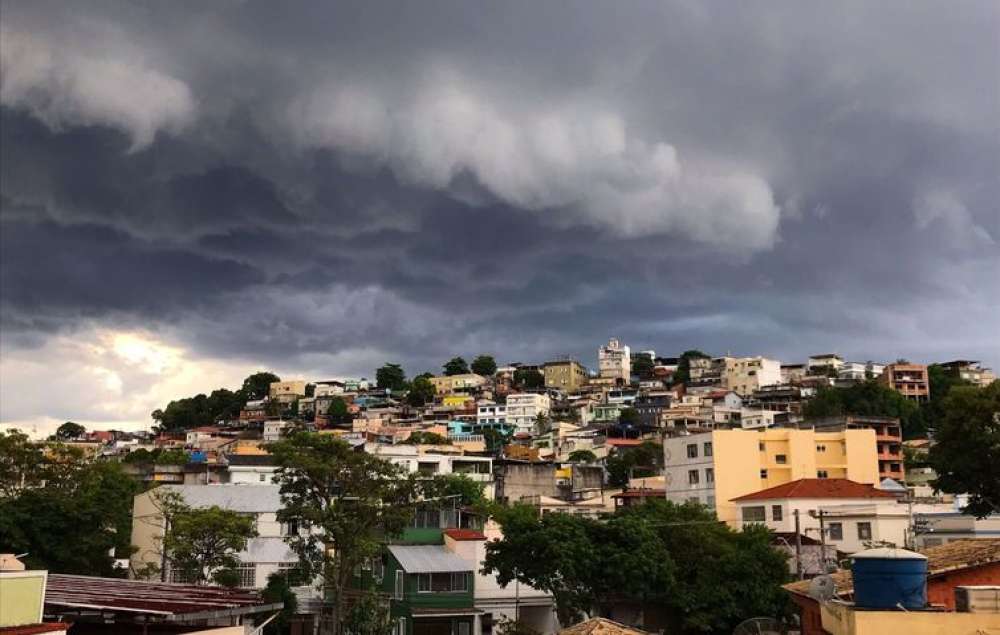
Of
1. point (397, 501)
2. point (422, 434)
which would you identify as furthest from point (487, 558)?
point (422, 434)

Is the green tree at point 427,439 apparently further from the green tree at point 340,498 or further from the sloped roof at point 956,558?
the sloped roof at point 956,558

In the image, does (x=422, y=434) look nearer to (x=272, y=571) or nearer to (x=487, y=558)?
(x=272, y=571)

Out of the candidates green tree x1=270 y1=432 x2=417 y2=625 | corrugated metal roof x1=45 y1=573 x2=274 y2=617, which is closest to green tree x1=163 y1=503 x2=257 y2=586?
green tree x1=270 y1=432 x2=417 y2=625

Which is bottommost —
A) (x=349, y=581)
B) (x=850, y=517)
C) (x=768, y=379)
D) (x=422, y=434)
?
(x=349, y=581)

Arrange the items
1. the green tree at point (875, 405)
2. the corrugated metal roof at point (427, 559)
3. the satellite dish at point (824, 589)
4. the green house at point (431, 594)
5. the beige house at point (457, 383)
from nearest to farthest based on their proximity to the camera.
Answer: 1. the satellite dish at point (824, 589)
2. the green house at point (431, 594)
3. the corrugated metal roof at point (427, 559)
4. the green tree at point (875, 405)
5. the beige house at point (457, 383)

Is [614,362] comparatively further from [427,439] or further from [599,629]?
[599,629]

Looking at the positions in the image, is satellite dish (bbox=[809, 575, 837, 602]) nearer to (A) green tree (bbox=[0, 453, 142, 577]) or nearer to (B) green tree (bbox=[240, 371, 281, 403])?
(A) green tree (bbox=[0, 453, 142, 577])

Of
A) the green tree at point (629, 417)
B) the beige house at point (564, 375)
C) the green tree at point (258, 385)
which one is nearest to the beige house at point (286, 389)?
the green tree at point (258, 385)
